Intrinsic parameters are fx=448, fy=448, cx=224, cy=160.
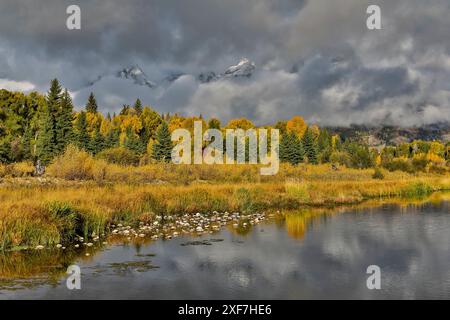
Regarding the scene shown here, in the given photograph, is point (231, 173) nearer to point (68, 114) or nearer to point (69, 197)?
point (69, 197)

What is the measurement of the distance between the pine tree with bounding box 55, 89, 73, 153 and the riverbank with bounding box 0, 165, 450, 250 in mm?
24589

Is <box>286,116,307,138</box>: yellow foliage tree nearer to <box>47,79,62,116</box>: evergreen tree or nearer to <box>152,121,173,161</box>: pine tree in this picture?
<box>152,121,173,161</box>: pine tree

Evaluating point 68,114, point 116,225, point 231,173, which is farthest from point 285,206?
point 68,114

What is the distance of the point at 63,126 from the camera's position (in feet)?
211

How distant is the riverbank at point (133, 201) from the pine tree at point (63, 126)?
24589mm

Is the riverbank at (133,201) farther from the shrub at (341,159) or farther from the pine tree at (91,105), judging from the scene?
the pine tree at (91,105)

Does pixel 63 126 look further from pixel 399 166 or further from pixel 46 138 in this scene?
pixel 399 166

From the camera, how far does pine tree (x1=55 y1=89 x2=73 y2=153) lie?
62.4 m

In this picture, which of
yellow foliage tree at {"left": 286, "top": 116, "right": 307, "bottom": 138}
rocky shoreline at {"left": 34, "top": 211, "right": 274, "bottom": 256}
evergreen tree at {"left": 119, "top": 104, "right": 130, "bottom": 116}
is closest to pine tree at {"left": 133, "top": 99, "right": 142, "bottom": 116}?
evergreen tree at {"left": 119, "top": 104, "right": 130, "bottom": 116}

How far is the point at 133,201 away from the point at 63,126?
46.3m

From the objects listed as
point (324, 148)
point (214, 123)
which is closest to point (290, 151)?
point (324, 148)

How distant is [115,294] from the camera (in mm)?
11273
